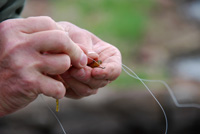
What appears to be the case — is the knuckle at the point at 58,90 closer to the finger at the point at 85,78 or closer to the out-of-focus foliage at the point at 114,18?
the finger at the point at 85,78

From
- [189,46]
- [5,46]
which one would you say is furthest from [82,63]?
[189,46]

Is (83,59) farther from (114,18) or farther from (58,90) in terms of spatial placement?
(114,18)

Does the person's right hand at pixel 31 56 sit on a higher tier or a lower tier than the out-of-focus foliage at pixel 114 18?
higher

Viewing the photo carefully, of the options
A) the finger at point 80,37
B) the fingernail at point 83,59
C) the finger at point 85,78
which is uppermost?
the fingernail at point 83,59

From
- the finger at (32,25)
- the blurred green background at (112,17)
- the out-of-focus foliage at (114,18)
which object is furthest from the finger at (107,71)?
the out-of-focus foliage at (114,18)

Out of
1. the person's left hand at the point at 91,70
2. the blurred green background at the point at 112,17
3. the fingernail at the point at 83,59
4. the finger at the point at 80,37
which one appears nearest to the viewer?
the fingernail at the point at 83,59

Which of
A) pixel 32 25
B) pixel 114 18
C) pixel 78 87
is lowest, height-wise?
pixel 114 18

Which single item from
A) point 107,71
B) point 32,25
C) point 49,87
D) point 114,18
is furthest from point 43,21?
point 114,18
